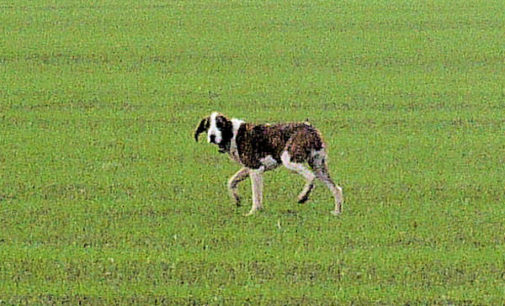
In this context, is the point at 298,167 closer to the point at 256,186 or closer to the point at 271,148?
the point at 271,148

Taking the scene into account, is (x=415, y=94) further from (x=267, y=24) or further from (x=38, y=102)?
(x=267, y=24)

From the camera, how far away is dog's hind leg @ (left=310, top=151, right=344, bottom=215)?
12.4m

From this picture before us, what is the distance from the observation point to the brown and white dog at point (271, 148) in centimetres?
1227

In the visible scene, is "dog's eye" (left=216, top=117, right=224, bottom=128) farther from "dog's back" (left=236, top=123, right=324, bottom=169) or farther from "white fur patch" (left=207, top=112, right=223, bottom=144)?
"dog's back" (left=236, top=123, right=324, bottom=169)

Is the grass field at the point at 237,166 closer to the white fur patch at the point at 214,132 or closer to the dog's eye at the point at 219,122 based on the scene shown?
the white fur patch at the point at 214,132

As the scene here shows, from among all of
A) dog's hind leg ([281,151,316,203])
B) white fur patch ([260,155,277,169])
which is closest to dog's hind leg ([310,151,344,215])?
dog's hind leg ([281,151,316,203])

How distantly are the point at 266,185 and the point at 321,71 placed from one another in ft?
33.9

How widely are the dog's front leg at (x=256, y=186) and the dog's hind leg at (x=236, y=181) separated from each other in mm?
234

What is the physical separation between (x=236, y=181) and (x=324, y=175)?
1003 millimetres

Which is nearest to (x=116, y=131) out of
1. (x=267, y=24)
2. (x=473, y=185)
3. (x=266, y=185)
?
(x=266, y=185)

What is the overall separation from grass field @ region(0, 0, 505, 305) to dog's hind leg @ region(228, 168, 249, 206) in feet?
0.77

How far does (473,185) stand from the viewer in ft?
46.8

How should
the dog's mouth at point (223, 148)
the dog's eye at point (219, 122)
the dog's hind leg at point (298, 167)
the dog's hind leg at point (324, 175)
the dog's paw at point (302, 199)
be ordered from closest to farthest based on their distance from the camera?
the dog's hind leg at point (298, 167) → the dog's hind leg at point (324, 175) → the dog's eye at point (219, 122) → the dog's mouth at point (223, 148) → the dog's paw at point (302, 199)

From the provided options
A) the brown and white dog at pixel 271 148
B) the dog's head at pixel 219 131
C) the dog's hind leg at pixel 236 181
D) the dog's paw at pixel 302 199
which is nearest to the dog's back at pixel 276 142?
the brown and white dog at pixel 271 148
